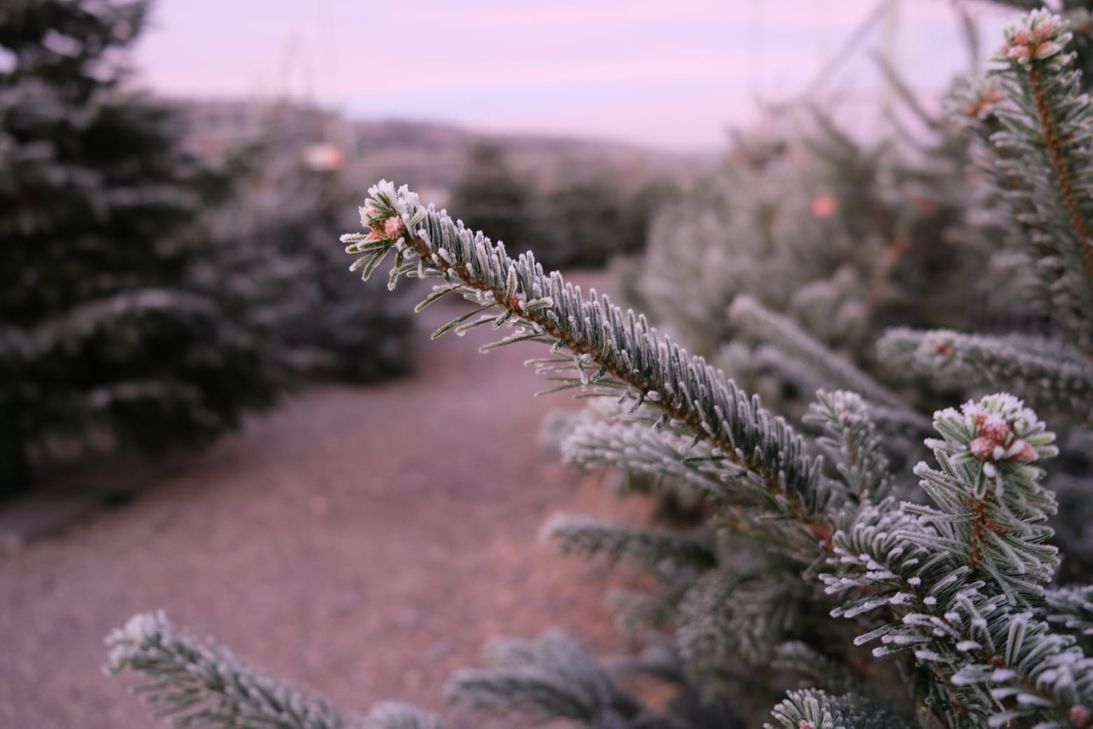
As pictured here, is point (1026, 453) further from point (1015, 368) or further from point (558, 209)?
point (558, 209)

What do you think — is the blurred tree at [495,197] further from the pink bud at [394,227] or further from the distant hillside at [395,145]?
the pink bud at [394,227]

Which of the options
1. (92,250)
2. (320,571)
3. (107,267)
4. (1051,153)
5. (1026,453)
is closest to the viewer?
(1026,453)

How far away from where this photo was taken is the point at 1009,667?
0.67 metres

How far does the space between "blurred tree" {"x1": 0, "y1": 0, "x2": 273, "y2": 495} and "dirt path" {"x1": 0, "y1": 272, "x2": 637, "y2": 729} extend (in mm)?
716

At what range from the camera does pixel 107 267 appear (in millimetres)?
4758

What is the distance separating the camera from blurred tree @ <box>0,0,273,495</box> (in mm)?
4340

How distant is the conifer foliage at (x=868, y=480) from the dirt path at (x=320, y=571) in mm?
2172

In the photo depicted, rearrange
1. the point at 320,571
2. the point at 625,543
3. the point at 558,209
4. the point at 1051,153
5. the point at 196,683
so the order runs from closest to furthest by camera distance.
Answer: the point at 1051,153 < the point at 196,683 < the point at 625,543 < the point at 320,571 < the point at 558,209

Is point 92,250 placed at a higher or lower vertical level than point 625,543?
higher

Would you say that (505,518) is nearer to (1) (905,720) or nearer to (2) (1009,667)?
(1) (905,720)

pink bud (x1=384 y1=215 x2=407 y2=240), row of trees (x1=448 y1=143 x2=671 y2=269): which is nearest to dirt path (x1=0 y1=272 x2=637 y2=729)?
pink bud (x1=384 y1=215 x2=407 y2=240)

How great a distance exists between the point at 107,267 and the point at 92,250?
Result: 163 millimetres

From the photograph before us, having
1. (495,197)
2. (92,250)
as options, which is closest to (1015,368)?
(92,250)

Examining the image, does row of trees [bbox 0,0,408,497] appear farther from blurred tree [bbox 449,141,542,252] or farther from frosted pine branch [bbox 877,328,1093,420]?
blurred tree [bbox 449,141,542,252]
